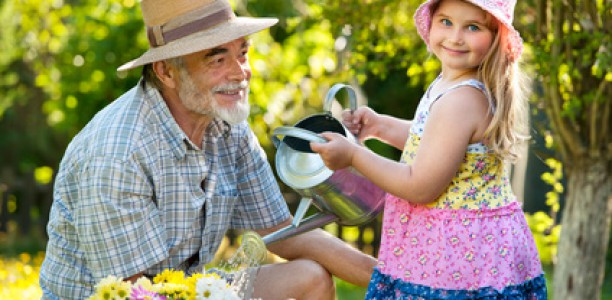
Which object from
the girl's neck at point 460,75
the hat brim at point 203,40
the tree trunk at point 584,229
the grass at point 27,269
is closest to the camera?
the girl's neck at point 460,75

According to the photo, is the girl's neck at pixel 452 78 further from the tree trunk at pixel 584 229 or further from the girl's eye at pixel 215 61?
the tree trunk at pixel 584 229

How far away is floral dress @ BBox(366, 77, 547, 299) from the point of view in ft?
8.09

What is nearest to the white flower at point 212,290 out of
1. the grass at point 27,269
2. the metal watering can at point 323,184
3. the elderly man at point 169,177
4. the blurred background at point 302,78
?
the elderly man at point 169,177

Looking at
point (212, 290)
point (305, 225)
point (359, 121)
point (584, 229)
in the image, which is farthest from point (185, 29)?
point (584, 229)

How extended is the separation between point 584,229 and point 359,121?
5.87 ft

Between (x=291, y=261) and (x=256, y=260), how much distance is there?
0.38m

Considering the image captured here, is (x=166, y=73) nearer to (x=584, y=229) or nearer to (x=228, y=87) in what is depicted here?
(x=228, y=87)

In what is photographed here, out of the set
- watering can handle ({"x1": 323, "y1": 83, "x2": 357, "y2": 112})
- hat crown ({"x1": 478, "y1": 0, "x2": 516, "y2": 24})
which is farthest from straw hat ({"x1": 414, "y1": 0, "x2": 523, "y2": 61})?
watering can handle ({"x1": 323, "y1": 83, "x2": 357, "y2": 112})

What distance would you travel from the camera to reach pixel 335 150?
8.07 feet

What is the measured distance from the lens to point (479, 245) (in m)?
2.47

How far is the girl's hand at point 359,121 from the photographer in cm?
286

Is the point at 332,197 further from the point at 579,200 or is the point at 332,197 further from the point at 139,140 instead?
the point at 579,200

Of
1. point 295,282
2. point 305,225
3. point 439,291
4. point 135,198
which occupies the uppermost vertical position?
point 135,198

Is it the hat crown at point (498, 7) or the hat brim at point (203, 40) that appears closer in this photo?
the hat crown at point (498, 7)
